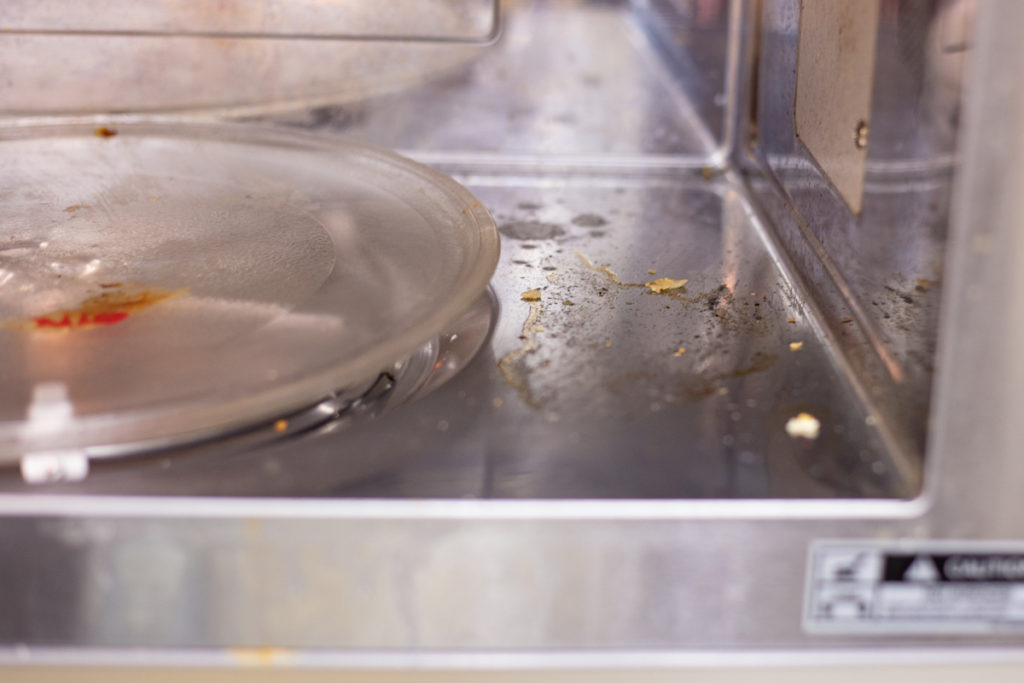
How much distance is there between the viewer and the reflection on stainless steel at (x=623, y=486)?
1.44 ft

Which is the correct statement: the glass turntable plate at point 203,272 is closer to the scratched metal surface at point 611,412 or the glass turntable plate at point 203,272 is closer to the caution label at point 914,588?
the scratched metal surface at point 611,412

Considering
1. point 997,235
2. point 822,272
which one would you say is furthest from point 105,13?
point 997,235

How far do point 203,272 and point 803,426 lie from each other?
351 millimetres

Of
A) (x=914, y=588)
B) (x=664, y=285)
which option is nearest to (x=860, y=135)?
(x=664, y=285)

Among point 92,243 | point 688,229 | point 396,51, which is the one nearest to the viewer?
point 92,243

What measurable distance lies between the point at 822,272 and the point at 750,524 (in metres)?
0.27

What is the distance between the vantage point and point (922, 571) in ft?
1.52

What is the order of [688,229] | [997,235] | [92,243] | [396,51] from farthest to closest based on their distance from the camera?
[396,51]
[688,229]
[92,243]
[997,235]

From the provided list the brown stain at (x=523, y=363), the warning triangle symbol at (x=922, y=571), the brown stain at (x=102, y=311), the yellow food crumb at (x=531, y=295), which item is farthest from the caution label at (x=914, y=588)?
the brown stain at (x=102, y=311)

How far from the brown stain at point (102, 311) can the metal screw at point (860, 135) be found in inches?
15.5

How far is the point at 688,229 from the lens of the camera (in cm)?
80

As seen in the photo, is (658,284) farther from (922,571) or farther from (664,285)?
(922,571)

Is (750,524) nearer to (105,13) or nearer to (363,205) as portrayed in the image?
(363,205)

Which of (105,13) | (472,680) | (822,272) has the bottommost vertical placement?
(472,680)
